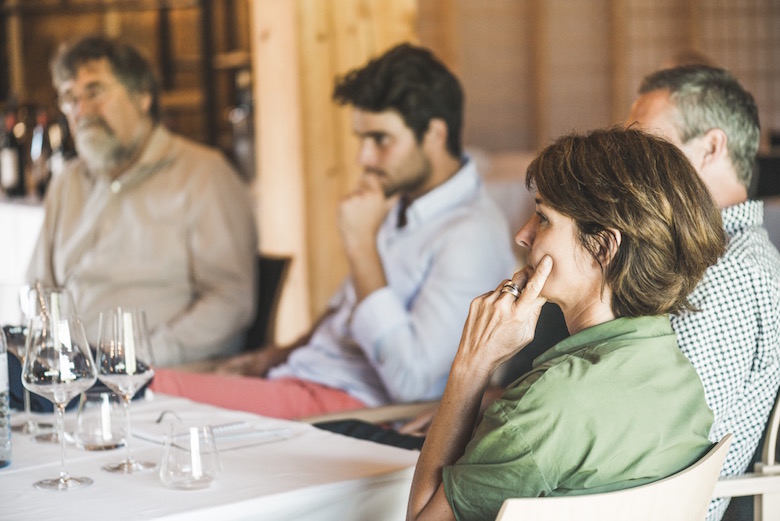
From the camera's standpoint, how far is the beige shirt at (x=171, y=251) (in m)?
3.45

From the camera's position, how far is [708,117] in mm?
2111

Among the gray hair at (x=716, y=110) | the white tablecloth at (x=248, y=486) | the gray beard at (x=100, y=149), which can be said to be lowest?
the white tablecloth at (x=248, y=486)

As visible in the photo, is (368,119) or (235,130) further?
(235,130)

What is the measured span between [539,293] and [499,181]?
5.31 metres

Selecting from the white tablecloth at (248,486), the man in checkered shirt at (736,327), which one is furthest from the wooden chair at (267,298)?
the man in checkered shirt at (736,327)

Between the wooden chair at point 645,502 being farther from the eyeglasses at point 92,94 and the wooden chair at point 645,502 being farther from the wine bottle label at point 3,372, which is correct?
the eyeglasses at point 92,94

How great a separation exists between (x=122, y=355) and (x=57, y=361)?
0.14 meters

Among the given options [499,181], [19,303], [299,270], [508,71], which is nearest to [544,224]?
[19,303]

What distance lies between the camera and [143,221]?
11.7ft

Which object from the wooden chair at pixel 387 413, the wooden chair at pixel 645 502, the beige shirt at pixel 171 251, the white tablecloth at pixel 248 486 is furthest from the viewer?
the beige shirt at pixel 171 251

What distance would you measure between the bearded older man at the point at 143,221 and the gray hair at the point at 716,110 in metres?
1.77

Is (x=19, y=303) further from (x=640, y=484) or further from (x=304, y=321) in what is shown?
(x=304, y=321)

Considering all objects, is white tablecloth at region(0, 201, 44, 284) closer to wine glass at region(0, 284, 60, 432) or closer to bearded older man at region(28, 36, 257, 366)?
bearded older man at region(28, 36, 257, 366)

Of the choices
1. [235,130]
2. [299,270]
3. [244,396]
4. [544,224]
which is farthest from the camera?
[235,130]
